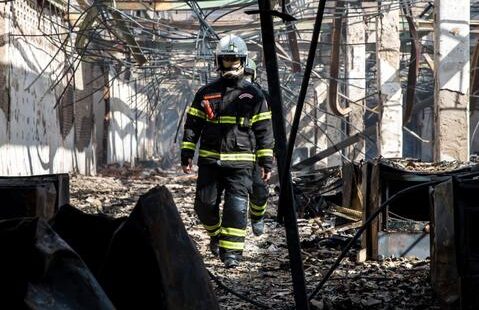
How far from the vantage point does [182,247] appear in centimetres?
209

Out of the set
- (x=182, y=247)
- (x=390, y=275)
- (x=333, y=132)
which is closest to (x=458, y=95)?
(x=390, y=275)

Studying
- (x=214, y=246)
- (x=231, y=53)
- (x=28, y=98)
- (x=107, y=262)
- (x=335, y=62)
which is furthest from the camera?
(x=335, y=62)

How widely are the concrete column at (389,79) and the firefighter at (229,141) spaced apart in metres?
7.33

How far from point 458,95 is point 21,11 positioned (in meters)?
6.47

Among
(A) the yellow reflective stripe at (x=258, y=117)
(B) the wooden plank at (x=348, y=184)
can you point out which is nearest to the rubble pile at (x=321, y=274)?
(B) the wooden plank at (x=348, y=184)

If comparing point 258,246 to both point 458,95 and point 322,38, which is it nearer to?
point 458,95

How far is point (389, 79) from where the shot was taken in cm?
1363

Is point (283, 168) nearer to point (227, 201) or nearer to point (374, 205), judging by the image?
point (374, 205)

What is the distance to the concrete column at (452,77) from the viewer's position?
35.5 ft

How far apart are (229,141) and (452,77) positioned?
5324 millimetres

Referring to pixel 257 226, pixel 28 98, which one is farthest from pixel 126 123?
pixel 257 226

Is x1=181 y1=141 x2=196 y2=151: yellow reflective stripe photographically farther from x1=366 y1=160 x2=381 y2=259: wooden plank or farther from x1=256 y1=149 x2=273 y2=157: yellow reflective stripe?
x1=366 y1=160 x2=381 y2=259: wooden plank

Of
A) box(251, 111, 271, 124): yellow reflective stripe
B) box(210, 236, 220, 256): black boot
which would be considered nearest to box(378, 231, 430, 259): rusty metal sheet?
box(251, 111, 271, 124): yellow reflective stripe

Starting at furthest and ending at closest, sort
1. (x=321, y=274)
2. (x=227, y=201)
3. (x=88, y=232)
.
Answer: (x=227, y=201)
(x=321, y=274)
(x=88, y=232)
